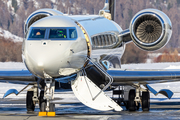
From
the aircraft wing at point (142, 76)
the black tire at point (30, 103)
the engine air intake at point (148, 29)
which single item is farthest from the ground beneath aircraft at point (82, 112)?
the engine air intake at point (148, 29)

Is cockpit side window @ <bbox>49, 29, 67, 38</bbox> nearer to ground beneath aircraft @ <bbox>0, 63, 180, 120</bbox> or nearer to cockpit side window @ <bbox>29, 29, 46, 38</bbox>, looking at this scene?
cockpit side window @ <bbox>29, 29, 46, 38</bbox>

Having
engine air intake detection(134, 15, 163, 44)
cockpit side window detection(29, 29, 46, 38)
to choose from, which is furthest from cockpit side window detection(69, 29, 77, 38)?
engine air intake detection(134, 15, 163, 44)

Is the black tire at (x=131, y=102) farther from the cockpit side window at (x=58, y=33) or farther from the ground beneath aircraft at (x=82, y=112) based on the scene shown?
the cockpit side window at (x=58, y=33)

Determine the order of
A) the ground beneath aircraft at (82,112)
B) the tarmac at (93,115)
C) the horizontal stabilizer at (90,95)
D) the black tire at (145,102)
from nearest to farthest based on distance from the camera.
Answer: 1. the tarmac at (93,115)
2. the ground beneath aircraft at (82,112)
3. the horizontal stabilizer at (90,95)
4. the black tire at (145,102)

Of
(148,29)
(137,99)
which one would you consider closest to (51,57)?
(137,99)

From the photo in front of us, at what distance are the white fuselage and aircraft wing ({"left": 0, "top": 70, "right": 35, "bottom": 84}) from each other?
2875 millimetres

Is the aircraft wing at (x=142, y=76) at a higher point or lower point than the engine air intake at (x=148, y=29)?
lower

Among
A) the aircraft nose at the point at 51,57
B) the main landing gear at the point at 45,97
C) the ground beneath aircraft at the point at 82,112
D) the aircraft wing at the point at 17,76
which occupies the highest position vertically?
the aircraft nose at the point at 51,57

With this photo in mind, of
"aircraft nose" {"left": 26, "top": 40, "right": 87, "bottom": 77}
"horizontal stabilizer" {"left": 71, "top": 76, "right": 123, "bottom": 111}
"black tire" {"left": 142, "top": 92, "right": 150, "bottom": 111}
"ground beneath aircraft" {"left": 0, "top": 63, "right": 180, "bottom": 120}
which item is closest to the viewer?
"aircraft nose" {"left": 26, "top": 40, "right": 87, "bottom": 77}

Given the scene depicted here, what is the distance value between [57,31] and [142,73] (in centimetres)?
384

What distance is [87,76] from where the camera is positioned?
1355 centimetres

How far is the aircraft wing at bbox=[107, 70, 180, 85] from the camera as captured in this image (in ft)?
46.2

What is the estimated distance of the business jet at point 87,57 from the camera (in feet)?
37.4

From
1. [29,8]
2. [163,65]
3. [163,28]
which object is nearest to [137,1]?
[29,8]
